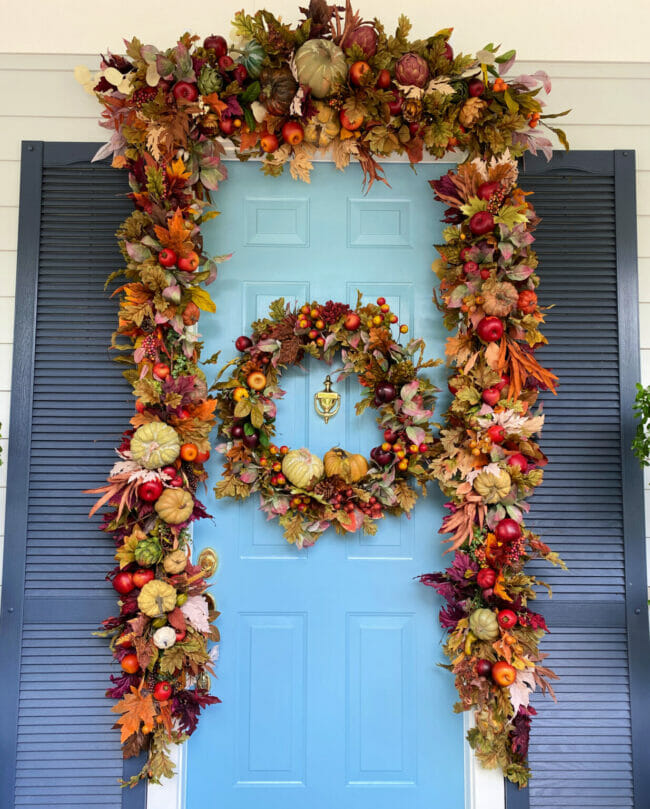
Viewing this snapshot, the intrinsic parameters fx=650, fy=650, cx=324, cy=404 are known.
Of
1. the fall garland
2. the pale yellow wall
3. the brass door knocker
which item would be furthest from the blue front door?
the pale yellow wall

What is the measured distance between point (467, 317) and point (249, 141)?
0.93 metres

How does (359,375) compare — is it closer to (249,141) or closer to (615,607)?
(249,141)

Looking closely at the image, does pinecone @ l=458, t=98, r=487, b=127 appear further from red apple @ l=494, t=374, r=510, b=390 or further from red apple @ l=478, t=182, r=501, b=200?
red apple @ l=494, t=374, r=510, b=390

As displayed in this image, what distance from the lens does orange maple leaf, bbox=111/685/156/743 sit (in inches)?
77.9

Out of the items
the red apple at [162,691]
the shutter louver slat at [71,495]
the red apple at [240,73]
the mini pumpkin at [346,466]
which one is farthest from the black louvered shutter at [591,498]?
the shutter louver slat at [71,495]

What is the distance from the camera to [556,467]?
2279mm

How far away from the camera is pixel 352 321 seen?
2.16 metres

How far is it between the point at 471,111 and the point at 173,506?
1.60m

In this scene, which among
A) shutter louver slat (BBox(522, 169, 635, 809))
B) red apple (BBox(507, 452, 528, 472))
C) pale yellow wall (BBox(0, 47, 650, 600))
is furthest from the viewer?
pale yellow wall (BBox(0, 47, 650, 600))

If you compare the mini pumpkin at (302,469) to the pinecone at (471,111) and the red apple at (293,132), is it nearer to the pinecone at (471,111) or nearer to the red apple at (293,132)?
the red apple at (293,132)

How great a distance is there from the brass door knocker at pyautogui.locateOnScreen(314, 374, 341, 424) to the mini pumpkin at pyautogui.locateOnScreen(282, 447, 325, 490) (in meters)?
0.17

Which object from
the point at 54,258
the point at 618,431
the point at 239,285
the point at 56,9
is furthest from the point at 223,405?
the point at 56,9

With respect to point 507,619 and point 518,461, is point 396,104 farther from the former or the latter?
point 507,619

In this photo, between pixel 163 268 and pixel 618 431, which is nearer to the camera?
pixel 163 268
